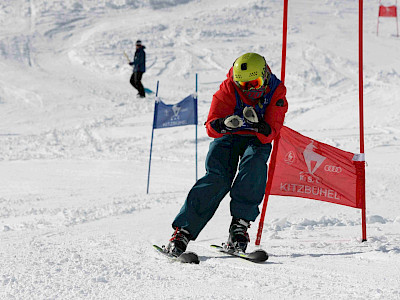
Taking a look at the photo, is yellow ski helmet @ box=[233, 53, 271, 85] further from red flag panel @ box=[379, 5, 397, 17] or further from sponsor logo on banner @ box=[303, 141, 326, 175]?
red flag panel @ box=[379, 5, 397, 17]

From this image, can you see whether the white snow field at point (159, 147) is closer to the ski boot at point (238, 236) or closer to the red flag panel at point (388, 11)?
the ski boot at point (238, 236)

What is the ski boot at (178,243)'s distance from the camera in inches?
145

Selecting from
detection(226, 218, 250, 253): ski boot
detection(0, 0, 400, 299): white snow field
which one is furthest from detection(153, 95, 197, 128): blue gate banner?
detection(226, 218, 250, 253): ski boot

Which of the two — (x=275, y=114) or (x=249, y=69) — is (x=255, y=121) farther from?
(x=249, y=69)

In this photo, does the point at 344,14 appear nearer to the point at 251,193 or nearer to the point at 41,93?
the point at 41,93

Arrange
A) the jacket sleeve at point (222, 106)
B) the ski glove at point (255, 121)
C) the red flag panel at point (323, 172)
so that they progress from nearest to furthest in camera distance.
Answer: the ski glove at point (255, 121) → the jacket sleeve at point (222, 106) → the red flag panel at point (323, 172)

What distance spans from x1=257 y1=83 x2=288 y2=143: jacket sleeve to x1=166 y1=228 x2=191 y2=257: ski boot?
83 centimetres

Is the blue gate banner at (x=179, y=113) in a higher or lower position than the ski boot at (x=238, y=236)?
higher

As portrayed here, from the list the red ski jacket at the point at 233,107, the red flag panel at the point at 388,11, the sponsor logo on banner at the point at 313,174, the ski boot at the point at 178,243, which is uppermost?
the red flag panel at the point at 388,11

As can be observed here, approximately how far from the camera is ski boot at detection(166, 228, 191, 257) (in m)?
3.68

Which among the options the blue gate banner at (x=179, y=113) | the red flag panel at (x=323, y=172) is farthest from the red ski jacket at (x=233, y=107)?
the blue gate banner at (x=179, y=113)

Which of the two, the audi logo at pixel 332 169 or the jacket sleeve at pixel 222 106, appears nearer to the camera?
the jacket sleeve at pixel 222 106

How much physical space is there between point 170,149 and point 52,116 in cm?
471

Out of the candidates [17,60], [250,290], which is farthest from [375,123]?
[17,60]
